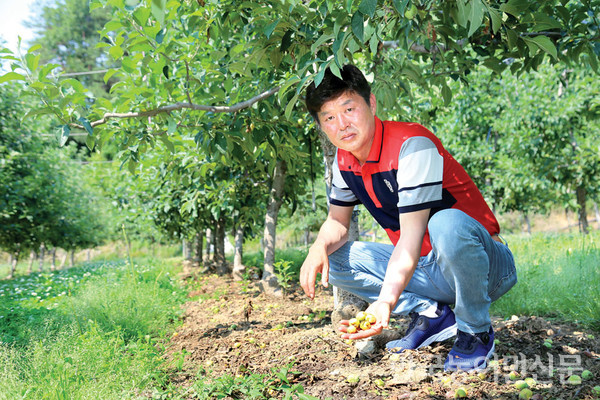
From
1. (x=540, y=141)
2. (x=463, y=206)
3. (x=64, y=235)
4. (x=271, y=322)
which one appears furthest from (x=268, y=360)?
(x=64, y=235)

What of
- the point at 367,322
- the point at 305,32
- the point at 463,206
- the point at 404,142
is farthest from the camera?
the point at 305,32

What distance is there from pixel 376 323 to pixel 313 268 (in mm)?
539

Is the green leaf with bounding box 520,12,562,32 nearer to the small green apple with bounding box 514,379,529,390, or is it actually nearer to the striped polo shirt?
the striped polo shirt

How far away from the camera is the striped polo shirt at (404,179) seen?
5.47 ft

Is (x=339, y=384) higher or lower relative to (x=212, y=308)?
higher

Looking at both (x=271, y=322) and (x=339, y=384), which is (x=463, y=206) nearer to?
(x=339, y=384)

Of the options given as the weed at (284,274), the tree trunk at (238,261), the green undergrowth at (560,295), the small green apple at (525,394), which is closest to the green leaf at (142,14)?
the small green apple at (525,394)

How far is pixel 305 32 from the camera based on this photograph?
79.9 inches

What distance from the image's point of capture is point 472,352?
5.96ft

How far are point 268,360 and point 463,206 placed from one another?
1.27 meters

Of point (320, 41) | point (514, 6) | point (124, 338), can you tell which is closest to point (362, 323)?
point (320, 41)

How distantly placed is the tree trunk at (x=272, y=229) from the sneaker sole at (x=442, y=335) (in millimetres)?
2429

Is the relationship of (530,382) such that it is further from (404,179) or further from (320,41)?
(320,41)

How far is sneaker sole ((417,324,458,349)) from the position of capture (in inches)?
79.6
